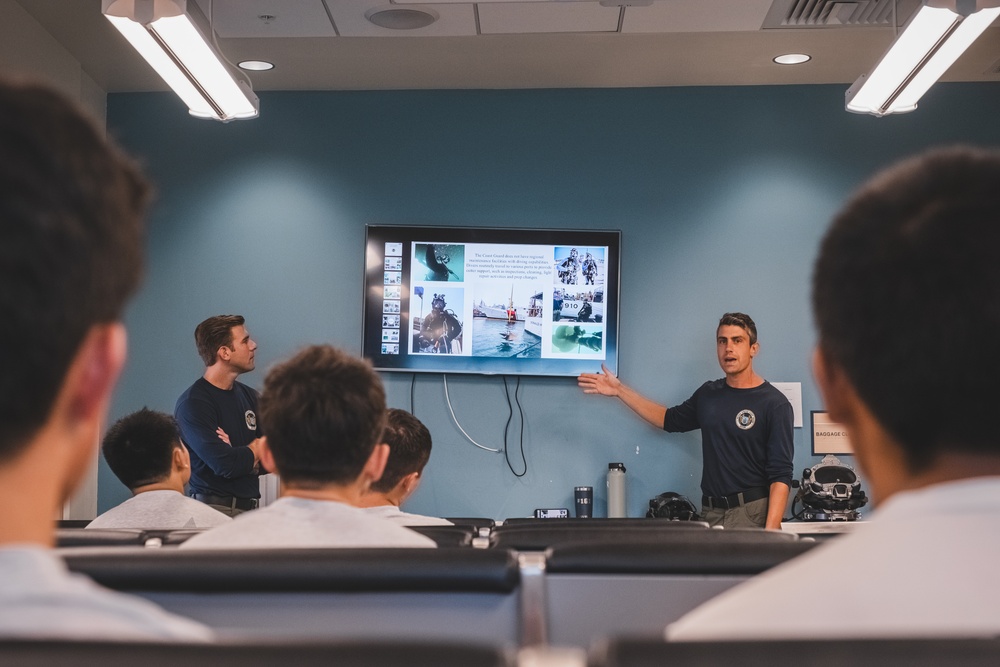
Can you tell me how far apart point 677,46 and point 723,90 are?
2.33 feet

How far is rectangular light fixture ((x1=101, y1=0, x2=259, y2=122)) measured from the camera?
10.5 feet

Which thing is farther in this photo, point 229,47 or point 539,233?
point 539,233

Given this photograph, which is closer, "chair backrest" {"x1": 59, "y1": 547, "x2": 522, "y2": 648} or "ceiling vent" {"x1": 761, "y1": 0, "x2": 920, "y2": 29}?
"chair backrest" {"x1": 59, "y1": 547, "x2": 522, "y2": 648}

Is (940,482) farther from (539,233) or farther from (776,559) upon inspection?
(539,233)

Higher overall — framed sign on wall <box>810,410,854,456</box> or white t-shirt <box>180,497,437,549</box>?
white t-shirt <box>180,497,437,549</box>

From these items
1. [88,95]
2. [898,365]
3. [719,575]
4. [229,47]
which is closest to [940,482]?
[898,365]

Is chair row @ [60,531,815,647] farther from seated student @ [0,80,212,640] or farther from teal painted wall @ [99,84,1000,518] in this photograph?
teal painted wall @ [99,84,1000,518]

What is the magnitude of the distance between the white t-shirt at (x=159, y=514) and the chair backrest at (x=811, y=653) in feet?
8.39

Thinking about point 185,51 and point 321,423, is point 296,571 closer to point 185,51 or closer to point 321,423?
→ point 321,423

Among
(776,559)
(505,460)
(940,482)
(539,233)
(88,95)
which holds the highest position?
(88,95)

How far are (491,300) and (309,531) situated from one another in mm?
3702

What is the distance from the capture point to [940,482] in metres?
0.72

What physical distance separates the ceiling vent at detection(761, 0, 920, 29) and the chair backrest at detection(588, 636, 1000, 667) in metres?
3.92

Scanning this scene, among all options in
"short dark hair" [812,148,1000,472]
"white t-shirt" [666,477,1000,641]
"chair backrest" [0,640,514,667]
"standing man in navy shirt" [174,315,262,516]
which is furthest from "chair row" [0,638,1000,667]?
"standing man in navy shirt" [174,315,262,516]
